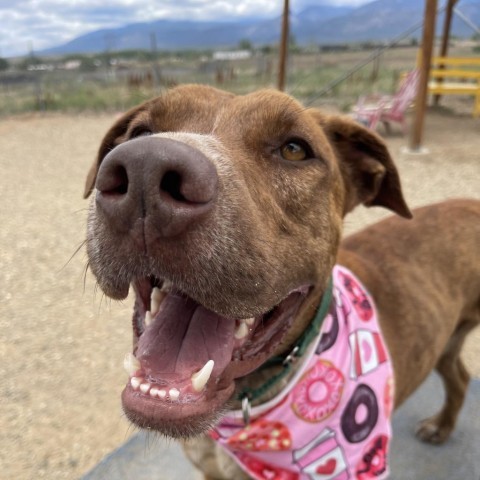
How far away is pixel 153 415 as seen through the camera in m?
1.67

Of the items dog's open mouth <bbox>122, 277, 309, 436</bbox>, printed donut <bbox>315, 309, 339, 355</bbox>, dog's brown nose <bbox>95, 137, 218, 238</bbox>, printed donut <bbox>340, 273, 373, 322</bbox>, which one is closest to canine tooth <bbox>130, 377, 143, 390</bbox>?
dog's open mouth <bbox>122, 277, 309, 436</bbox>

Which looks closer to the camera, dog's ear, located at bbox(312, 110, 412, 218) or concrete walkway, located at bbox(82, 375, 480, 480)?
Answer: dog's ear, located at bbox(312, 110, 412, 218)

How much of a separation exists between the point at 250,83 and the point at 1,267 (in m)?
20.3

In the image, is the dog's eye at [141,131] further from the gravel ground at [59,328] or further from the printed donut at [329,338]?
the printed donut at [329,338]

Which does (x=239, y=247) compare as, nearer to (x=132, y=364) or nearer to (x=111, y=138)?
(x=132, y=364)

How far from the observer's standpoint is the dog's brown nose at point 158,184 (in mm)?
1381

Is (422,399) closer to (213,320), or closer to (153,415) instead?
(213,320)

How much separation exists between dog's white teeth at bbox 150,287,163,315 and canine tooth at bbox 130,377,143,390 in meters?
0.28

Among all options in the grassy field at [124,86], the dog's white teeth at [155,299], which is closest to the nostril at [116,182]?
the dog's white teeth at [155,299]

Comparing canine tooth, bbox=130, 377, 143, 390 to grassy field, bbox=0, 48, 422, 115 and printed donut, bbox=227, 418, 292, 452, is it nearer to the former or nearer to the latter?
printed donut, bbox=227, 418, 292, 452

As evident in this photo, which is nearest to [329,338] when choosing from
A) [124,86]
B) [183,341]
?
[183,341]

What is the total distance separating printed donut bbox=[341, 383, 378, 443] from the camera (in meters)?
2.39

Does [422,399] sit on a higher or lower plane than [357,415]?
lower

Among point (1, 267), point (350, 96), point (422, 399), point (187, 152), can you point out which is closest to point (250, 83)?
point (350, 96)
